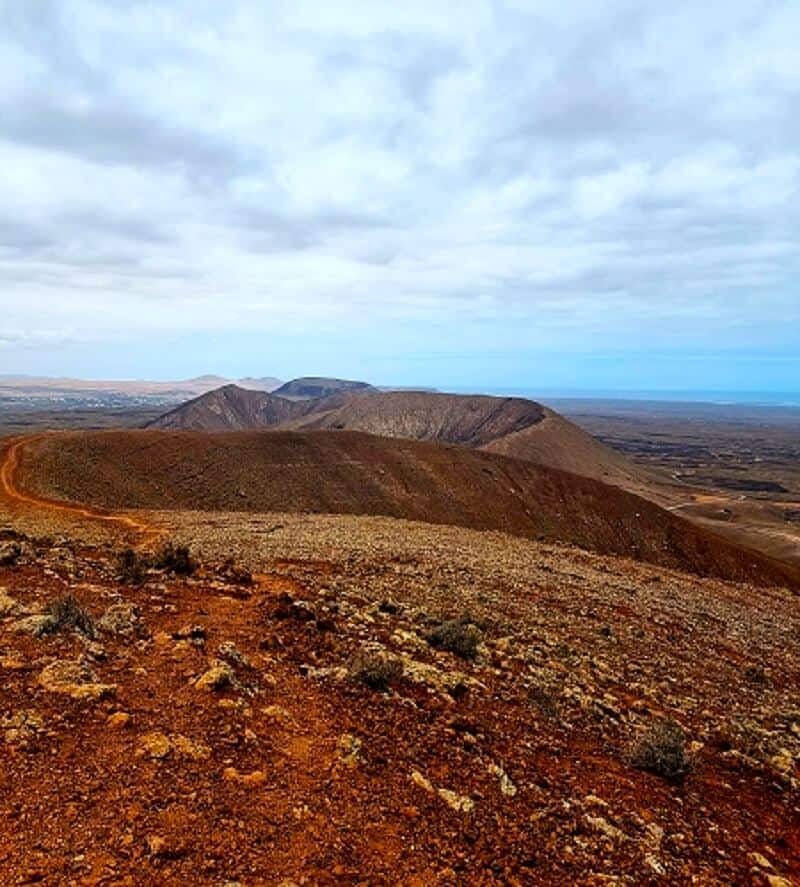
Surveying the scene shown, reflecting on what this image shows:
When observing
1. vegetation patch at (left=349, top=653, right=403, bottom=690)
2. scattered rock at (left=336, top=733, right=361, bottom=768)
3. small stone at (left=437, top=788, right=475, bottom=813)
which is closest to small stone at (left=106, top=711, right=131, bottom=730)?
scattered rock at (left=336, top=733, right=361, bottom=768)

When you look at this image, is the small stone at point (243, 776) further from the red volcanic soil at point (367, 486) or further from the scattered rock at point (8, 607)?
the red volcanic soil at point (367, 486)

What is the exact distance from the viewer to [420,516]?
58531mm

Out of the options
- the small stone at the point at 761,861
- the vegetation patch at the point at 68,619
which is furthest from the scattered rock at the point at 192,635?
the small stone at the point at 761,861

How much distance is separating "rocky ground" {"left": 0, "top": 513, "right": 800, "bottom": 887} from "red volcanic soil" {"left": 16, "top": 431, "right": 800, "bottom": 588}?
32.0 m

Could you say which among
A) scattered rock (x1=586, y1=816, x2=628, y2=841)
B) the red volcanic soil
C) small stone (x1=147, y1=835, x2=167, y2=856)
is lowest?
the red volcanic soil

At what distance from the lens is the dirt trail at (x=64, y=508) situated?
83.9 ft

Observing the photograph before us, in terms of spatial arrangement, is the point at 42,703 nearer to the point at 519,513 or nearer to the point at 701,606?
the point at 701,606

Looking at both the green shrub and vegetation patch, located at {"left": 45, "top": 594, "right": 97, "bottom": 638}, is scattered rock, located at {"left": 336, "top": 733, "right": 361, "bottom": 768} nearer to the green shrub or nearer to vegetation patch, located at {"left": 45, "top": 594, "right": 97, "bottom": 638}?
the green shrub

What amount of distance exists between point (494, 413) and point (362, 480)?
10106cm

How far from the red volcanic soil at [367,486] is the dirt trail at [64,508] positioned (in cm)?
75

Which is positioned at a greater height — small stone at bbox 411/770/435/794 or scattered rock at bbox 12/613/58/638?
scattered rock at bbox 12/613/58/638

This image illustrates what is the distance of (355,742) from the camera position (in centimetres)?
838

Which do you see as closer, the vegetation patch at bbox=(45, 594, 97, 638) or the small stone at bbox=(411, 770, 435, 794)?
the small stone at bbox=(411, 770, 435, 794)

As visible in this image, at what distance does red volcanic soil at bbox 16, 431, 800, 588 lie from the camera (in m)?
47.7
